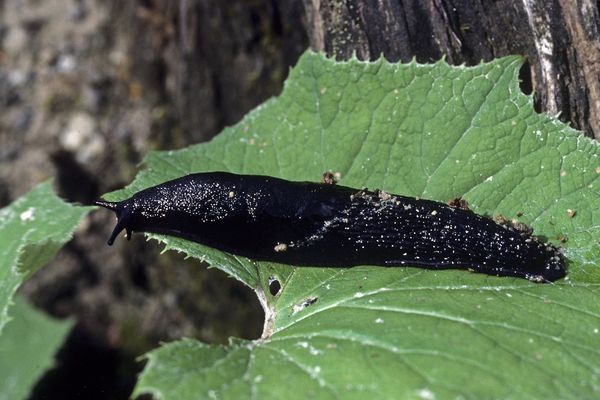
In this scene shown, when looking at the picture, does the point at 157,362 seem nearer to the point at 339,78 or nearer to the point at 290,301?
the point at 290,301

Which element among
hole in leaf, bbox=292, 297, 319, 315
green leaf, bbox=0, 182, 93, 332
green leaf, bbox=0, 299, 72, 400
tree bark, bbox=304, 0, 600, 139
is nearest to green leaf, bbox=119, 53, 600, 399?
hole in leaf, bbox=292, 297, 319, 315

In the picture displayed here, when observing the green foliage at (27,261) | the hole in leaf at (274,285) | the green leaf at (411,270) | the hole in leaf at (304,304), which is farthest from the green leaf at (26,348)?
the hole in leaf at (304,304)

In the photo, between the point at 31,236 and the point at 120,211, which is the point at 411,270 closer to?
the point at 120,211

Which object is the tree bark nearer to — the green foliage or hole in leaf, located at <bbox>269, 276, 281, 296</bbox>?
hole in leaf, located at <bbox>269, 276, 281, 296</bbox>

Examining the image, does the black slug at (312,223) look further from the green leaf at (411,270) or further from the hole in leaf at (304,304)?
the hole in leaf at (304,304)

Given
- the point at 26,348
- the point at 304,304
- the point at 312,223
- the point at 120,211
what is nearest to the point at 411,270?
the point at 304,304

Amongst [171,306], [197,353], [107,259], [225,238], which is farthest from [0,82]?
[197,353]
